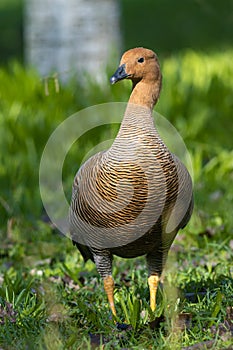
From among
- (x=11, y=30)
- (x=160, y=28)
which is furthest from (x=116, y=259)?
(x=11, y=30)

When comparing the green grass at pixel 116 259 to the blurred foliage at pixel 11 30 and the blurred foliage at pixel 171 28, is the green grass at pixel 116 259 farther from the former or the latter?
the blurred foliage at pixel 11 30

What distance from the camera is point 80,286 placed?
4480 mm

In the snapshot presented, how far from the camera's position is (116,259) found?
5.03 meters

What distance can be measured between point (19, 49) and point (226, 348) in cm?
1635

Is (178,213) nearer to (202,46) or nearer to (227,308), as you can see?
(227,308)

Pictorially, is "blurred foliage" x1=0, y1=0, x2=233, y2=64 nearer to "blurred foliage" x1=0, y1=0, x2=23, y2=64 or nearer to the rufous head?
"blurred foliage" x1=0, y1=0, x2=23, y2=64

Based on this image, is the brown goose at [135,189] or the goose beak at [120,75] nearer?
the brown goose at [135,189]

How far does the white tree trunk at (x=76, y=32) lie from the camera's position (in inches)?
340

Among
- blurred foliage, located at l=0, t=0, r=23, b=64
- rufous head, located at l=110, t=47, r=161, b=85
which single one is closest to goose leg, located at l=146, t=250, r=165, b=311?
rufous head, located at l=110, t=47, r=161, b=85

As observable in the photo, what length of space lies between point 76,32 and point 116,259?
4320mm

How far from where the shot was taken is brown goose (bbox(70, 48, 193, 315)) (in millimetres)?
3412

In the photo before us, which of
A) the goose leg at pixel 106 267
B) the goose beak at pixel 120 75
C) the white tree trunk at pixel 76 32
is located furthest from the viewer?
the white tree trunk at pixel 76 32

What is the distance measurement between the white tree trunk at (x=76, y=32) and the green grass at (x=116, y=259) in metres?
0.65

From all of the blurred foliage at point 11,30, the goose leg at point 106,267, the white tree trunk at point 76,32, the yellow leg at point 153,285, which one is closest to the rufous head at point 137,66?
the goose leg at point 106,267
